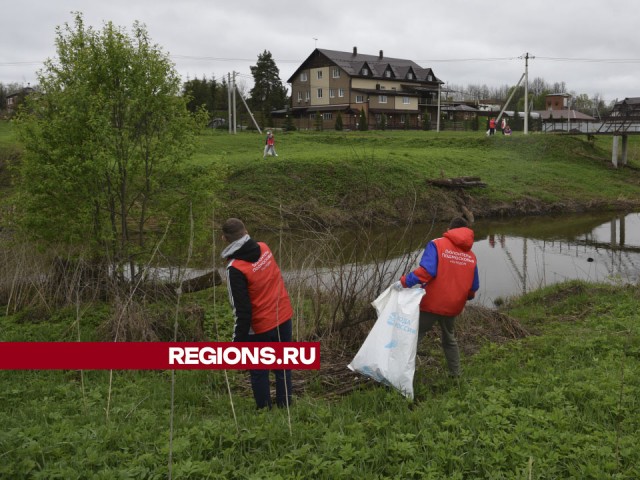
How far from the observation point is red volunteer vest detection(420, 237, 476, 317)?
5.37 m

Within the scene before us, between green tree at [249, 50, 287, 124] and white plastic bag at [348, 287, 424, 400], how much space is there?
56.3 m

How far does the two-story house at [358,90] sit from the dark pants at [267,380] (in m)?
50.0

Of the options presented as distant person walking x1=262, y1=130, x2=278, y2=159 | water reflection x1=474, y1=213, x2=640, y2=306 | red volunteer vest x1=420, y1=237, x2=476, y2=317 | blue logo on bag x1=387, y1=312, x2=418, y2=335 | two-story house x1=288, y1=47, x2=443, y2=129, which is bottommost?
water reflection x1=474, y1=213, x2=640, y2=306

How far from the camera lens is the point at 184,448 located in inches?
149

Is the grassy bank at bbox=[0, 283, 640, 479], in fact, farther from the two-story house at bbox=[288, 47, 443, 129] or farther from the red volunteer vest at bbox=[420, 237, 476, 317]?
the two-story house at bbox=[288, 47, 443, 129]

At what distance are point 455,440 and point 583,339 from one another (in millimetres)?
3922

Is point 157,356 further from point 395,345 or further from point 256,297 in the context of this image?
point 395,345

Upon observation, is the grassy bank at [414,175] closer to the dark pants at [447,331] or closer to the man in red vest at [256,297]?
the dark pants at [447,331]

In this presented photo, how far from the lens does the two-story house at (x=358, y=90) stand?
57.4 m

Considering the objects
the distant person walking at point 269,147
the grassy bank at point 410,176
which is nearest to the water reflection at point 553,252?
the grassy bank at point 410,176

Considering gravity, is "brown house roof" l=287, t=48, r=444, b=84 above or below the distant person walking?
above

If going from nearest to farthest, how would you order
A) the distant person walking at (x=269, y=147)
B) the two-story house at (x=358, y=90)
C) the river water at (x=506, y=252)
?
the river water at (x=506, y=252)
the distant person walking at (x=269, y=147)
the two-story house at (x=358, y=90)

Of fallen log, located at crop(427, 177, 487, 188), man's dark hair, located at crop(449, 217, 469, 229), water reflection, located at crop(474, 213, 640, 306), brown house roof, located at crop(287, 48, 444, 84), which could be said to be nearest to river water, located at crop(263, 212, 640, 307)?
water reflection, located at crop(474, 213, 640, 306)

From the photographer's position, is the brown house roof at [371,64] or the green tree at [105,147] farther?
the brown house roof at [371,64]
